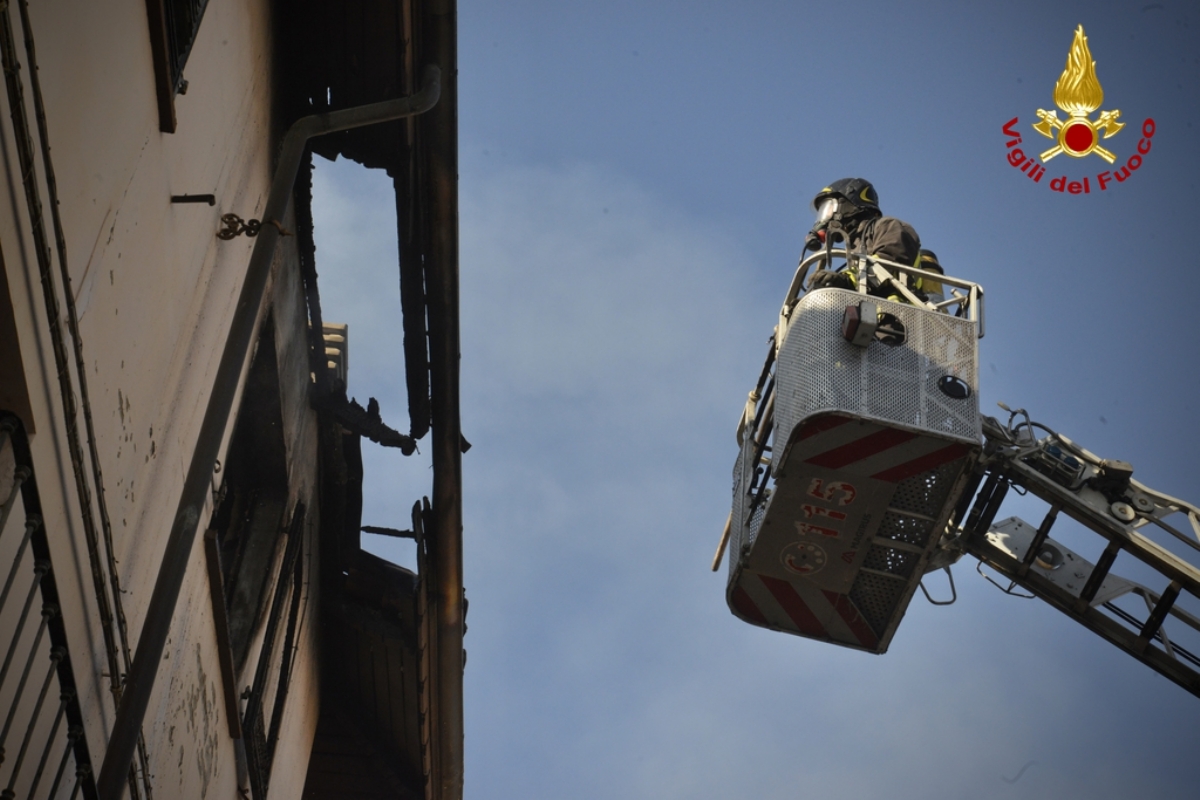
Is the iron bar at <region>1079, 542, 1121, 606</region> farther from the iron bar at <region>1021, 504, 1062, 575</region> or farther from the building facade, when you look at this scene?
the building facade

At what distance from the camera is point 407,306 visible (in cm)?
881

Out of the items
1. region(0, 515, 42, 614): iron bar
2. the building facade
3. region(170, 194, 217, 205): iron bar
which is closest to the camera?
region(0, 515, 42, 614): iron bar

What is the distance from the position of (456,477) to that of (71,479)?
5.21m

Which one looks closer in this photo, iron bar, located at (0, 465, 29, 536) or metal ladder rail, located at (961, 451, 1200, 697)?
iron bar, located at (0, 465, 29, 536)

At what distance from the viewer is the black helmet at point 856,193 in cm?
982

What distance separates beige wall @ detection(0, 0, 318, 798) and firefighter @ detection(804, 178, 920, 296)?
4.38 metres

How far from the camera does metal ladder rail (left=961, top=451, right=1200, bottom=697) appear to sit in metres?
8.53

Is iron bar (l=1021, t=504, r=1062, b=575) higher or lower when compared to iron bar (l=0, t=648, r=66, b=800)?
lower

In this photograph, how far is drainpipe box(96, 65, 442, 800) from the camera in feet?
14.0

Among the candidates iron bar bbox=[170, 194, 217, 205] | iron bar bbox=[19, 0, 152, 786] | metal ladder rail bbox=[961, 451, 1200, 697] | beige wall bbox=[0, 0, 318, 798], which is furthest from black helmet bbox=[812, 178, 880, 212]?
iron bar bbox=[19, 0, 152, 786]

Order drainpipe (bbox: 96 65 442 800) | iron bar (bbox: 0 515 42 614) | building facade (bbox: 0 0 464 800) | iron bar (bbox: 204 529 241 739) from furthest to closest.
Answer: iron bar (bbox: 204 529 241 739), drainpipe (bbox: 96 65 442 800), building facade (bbox: 0 0 464 800), iron bar (bbox: 0 515 42 614)

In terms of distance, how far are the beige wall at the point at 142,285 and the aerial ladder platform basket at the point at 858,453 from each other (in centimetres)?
370

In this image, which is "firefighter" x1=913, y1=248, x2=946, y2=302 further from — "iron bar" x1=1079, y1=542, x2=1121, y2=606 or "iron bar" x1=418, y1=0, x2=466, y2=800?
"iron bar" x1=418, y1=0, x2=466, y2=800

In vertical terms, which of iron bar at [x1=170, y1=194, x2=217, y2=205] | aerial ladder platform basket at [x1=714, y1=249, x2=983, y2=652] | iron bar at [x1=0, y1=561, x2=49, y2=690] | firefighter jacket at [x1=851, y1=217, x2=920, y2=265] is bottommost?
aerial ladder platform basket at [x1=714, y1=249, x2=983, y2=652]
